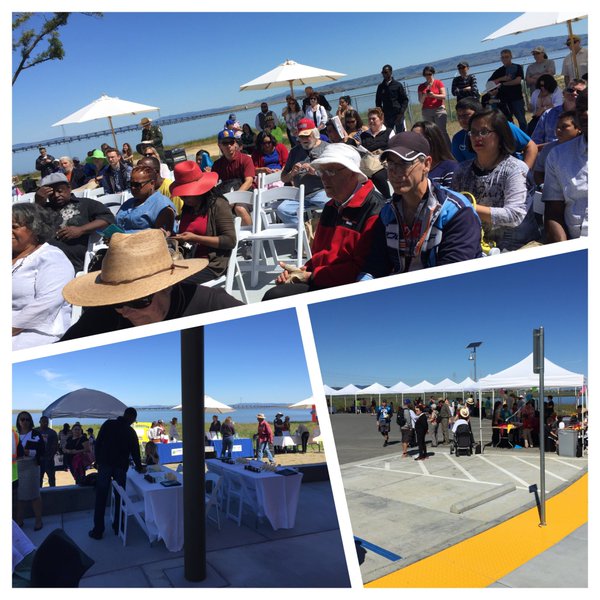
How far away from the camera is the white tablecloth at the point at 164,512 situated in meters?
4.91

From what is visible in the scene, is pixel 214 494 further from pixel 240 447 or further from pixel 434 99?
pixel 434 99

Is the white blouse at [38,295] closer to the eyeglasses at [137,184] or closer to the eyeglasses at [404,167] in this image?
the eyeglasses at [137,184]

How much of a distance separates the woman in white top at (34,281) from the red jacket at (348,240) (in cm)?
148

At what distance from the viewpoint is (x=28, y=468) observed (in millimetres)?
3912

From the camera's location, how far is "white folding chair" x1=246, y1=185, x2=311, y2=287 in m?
6.05

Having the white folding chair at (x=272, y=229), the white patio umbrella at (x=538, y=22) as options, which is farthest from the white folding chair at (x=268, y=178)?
the white patio umbrella at (x=538, y=22)

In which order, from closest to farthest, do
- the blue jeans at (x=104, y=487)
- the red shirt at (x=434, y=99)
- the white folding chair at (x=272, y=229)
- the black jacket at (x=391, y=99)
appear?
the blue jeans at (x=104, y=487), the white folding chair at (x=272, y=229), the red shirt at (x=434, y=99), the black jacket at (x=391, y=99)

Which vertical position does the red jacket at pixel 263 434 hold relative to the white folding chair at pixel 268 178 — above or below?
below

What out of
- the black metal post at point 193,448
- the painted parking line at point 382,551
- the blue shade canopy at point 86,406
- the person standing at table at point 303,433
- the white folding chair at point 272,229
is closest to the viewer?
the blue shade canopy at point 86,406

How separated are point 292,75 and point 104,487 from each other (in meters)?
8.08

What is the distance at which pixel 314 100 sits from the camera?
9.76 meters

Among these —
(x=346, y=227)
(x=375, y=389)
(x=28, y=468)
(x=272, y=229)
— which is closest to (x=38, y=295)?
(x=28, y=468)
